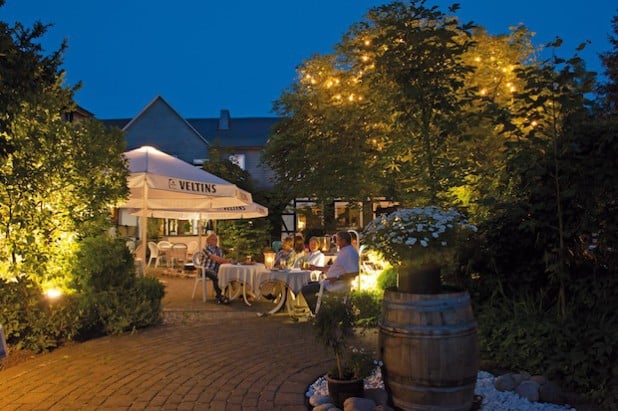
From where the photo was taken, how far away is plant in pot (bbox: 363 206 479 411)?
3.59 meters

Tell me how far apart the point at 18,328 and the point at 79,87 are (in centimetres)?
305

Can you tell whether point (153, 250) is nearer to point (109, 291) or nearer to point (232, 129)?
point (109, 291)

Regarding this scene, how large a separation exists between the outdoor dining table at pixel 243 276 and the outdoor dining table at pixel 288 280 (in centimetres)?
44

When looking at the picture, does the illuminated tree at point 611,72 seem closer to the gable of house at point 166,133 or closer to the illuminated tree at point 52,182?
the gable of house at point 166,133

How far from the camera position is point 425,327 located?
11.8 feet

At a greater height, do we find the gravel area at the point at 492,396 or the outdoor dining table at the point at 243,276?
the outdoor dining table at the point at 243,276

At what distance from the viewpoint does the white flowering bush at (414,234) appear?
373cm

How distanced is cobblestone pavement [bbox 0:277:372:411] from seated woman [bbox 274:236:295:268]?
8.94ft

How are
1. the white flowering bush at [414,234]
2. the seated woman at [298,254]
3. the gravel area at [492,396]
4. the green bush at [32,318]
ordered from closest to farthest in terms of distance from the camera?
the white flowering bush at [414,234], the gravel area at [492,396], the green bush at [32,318], the seated woman at [298,254]

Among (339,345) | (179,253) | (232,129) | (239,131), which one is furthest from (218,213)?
(232,129)

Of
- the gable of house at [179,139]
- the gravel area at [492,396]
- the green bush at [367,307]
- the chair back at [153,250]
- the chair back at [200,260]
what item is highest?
the gable of house at [179,139]

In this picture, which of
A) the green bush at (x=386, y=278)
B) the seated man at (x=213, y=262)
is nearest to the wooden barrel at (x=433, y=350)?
the green bush at (x=386, y=278)

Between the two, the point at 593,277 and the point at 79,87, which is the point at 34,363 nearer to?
the point at 79,87

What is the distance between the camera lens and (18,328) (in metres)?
5.78
